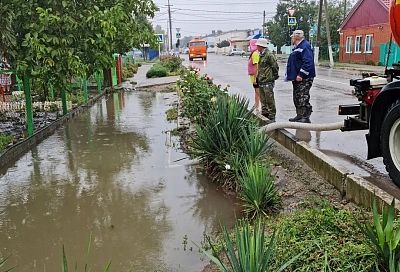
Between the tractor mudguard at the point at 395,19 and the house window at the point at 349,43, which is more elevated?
the tractor mudguard at the point at 395,19

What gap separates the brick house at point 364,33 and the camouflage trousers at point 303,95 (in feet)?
88.3

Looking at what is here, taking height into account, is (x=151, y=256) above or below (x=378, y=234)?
below

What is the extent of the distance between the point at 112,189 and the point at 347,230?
3.52 meters

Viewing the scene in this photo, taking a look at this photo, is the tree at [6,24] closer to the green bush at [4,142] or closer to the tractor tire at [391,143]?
the green bush at [4,142]

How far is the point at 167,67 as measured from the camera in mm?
30297

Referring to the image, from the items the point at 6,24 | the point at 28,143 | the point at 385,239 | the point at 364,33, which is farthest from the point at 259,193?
the point at 364,33

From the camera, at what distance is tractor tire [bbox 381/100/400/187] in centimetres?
477

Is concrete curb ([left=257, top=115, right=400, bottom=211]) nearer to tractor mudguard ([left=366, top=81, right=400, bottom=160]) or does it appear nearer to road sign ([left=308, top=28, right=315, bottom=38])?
tractor mudguard ([left=366, top=81, right=400, bottom=160])

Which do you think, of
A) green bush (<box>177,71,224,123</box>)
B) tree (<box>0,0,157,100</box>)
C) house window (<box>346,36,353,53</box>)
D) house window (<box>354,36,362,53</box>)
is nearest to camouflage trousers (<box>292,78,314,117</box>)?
green bush (<box>177,71,224,123</box>)

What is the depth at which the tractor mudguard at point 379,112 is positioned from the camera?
477 centimetres

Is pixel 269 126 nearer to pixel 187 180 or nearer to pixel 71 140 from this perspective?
pixel 187 180

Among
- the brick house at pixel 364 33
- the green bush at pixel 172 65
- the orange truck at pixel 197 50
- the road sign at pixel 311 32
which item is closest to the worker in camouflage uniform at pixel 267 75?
the green bush at pixel 172 65

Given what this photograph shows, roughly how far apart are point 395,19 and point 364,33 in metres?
35.8

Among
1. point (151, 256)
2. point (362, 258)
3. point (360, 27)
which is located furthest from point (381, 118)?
point (360, 27)
